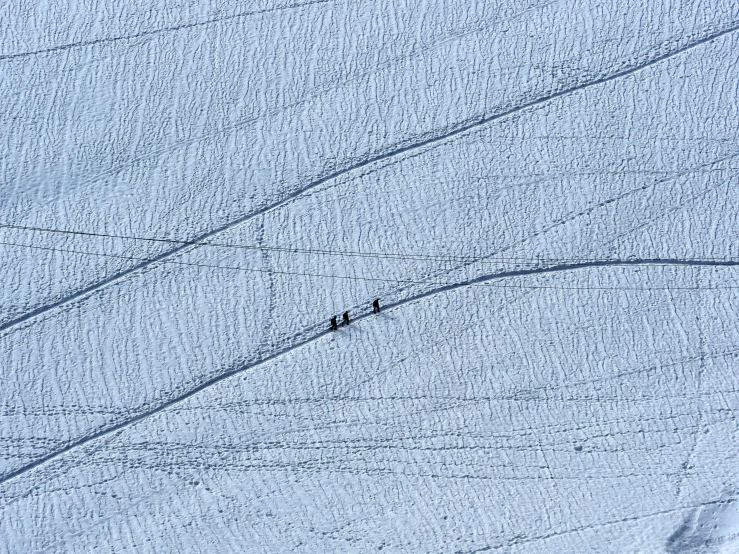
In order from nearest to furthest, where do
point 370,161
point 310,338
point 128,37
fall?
point 310,338 < point 370,161 < point 128,37

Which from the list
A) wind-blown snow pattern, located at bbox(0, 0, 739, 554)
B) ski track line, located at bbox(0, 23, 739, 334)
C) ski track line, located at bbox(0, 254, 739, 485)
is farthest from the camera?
ski track line, located at bbox(0, 23, 739, 334)

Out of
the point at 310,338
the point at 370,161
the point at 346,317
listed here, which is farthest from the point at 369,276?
the point at 370,161

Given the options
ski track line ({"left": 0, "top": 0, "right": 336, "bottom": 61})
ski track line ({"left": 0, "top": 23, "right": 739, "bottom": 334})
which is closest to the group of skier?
ski track line ({"left": 0, "top": 23, "right": 739, "bottom": 334})

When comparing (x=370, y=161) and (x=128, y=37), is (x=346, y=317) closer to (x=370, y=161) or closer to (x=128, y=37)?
(x=370, y=161)

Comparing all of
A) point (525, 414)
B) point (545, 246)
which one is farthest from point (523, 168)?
point (525, 414)

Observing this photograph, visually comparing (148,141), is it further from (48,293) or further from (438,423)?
(438,423)

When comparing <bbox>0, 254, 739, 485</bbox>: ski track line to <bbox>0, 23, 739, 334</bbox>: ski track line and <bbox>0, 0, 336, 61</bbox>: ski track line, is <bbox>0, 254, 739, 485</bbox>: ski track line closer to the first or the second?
<bbox>0, 23, 739, 334</bbox>: ski track line

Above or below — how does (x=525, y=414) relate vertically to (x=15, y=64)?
below
